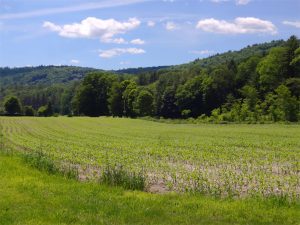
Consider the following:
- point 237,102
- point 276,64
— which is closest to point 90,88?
point 237,102

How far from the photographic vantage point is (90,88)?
14138cm

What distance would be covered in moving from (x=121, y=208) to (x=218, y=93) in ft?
380

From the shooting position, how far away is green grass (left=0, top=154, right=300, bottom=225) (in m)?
10.4

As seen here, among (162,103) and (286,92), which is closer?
(286,92)

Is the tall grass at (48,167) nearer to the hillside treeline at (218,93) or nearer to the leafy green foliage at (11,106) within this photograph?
the hillside treeline at (218,93)

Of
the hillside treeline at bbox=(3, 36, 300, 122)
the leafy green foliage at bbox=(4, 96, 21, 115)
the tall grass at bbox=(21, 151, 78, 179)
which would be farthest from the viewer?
the leafy green foliage at bbox=(4, 96, 21, 115)

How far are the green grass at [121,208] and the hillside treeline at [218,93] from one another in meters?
70.6

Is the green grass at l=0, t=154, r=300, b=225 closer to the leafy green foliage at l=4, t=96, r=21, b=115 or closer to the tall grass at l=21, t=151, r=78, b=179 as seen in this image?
the tall grass at l=21, t=151, r=78, b=179

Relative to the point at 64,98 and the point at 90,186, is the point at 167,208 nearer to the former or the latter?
the point at 90,186

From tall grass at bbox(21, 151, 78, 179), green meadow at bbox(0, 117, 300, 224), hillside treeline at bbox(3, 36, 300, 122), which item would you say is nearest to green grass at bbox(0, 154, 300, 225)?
green meadow at bbox(0, 117, 300, 224)

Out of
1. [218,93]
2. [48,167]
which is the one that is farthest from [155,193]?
[218,93]

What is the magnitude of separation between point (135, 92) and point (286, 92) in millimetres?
56554

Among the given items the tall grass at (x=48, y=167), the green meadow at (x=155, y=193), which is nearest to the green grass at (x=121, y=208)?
the green meadow at (x=155, y=193)

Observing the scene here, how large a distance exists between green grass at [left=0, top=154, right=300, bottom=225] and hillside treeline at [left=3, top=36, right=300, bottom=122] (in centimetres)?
7058
